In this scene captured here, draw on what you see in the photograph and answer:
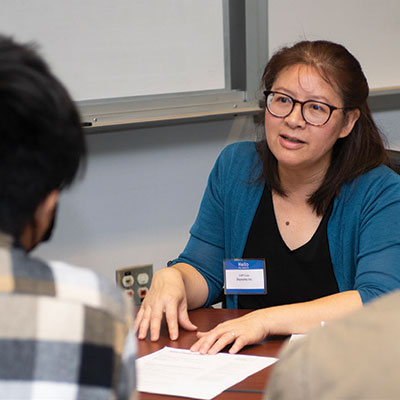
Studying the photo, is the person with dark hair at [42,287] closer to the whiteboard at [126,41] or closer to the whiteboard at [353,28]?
the whiteboard at [126,41]

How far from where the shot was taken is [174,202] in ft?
10.2

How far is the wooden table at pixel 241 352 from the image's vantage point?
1.28 m

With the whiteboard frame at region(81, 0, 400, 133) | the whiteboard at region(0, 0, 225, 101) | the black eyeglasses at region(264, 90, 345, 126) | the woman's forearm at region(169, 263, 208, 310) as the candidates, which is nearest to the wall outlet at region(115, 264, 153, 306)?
the whiteboard frame at region(81, 0, 400, 133)

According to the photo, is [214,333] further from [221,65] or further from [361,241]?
[221,65]

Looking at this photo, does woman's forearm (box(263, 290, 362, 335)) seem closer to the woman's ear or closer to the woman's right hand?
the woman's right hand

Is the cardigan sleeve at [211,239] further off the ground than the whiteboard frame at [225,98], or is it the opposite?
the whiteboard frame at [225,98]

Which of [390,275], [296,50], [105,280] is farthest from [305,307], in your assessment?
[105,280]

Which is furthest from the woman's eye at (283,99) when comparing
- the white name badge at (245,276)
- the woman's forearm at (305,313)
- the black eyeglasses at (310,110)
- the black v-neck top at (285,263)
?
the woman's forearm at (305,313)

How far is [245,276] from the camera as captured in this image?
74.7 inches

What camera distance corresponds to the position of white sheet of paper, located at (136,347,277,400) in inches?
50.8

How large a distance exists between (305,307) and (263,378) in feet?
1.10

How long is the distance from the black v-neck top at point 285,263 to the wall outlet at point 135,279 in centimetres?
105

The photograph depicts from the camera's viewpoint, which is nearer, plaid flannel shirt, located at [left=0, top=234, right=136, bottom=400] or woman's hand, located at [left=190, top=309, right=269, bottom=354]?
plaid flannel shirt, located at [left=0, top=234, right=136, bottom=400]

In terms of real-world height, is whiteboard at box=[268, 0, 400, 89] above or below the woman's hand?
above
